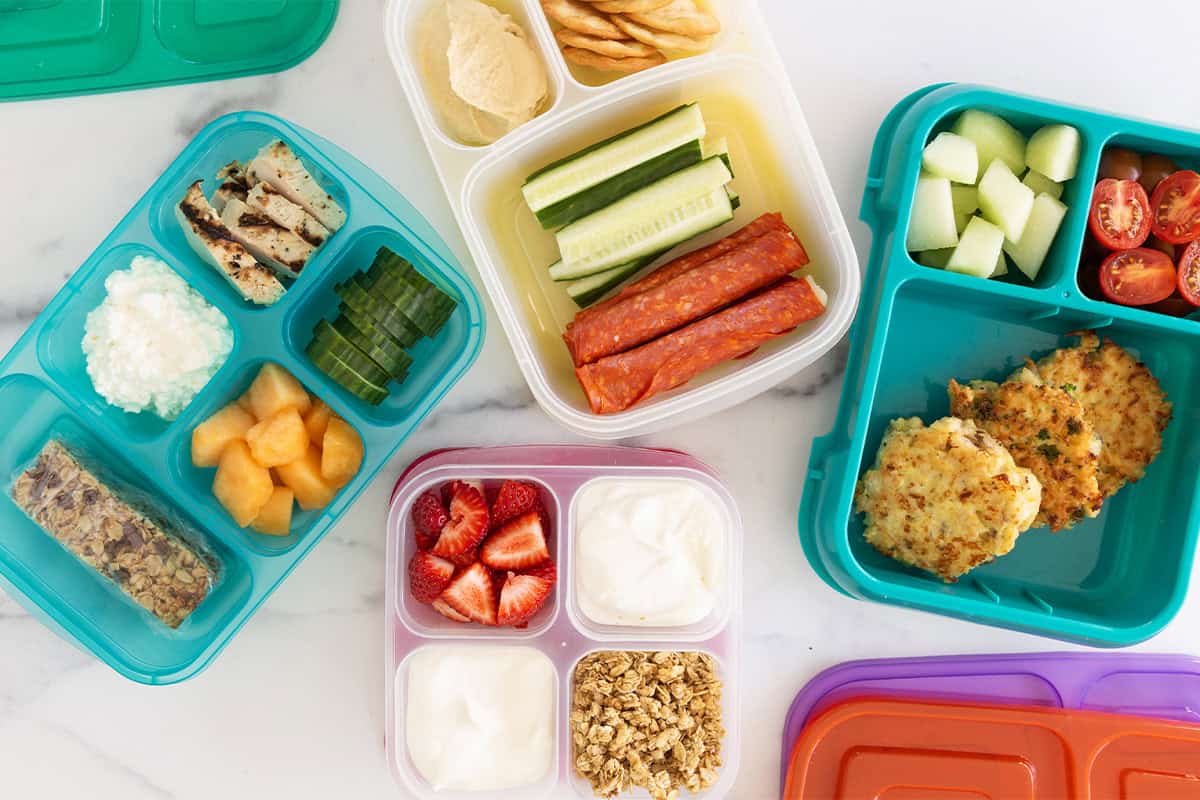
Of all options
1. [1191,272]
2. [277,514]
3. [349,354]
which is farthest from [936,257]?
[277,514]

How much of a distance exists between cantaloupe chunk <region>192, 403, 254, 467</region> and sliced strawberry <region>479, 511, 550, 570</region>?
0.49 meters

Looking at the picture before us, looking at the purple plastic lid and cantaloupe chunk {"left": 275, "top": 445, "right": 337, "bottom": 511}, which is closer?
cantaloupe chunk {"left": 275, "top": 445, "right": 337, "bottom": 511}

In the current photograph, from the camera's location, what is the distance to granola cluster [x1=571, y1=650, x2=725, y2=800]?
5.19 ft

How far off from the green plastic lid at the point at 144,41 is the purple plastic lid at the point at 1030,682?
163 cm

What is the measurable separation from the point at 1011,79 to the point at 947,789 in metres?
1.40

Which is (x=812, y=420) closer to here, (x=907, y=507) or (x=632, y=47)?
(x=907, y=507)

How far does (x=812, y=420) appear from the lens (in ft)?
5.80

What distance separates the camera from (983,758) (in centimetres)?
176

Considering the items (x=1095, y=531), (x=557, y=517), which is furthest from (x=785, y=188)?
(x=1095, y=531)

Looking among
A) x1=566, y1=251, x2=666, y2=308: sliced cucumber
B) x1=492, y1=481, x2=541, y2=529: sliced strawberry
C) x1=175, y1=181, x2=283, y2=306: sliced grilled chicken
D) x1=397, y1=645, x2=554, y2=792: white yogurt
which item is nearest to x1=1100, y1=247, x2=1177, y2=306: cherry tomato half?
x1=566, y1=251, x2=666, y2=308: sliced cucumber

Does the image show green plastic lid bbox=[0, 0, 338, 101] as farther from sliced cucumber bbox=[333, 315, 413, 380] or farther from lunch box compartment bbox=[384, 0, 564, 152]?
sliced cucumber bbox=[333, 315, 413, 380]

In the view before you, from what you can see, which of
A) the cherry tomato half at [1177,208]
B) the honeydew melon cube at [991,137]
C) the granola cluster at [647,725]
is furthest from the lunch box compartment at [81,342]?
the cherry tomato half at [1177,208]

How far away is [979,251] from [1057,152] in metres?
0.21

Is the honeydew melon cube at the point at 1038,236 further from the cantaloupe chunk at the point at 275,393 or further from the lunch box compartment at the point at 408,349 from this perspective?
the cantaloupe chunk at the point at 275,393
